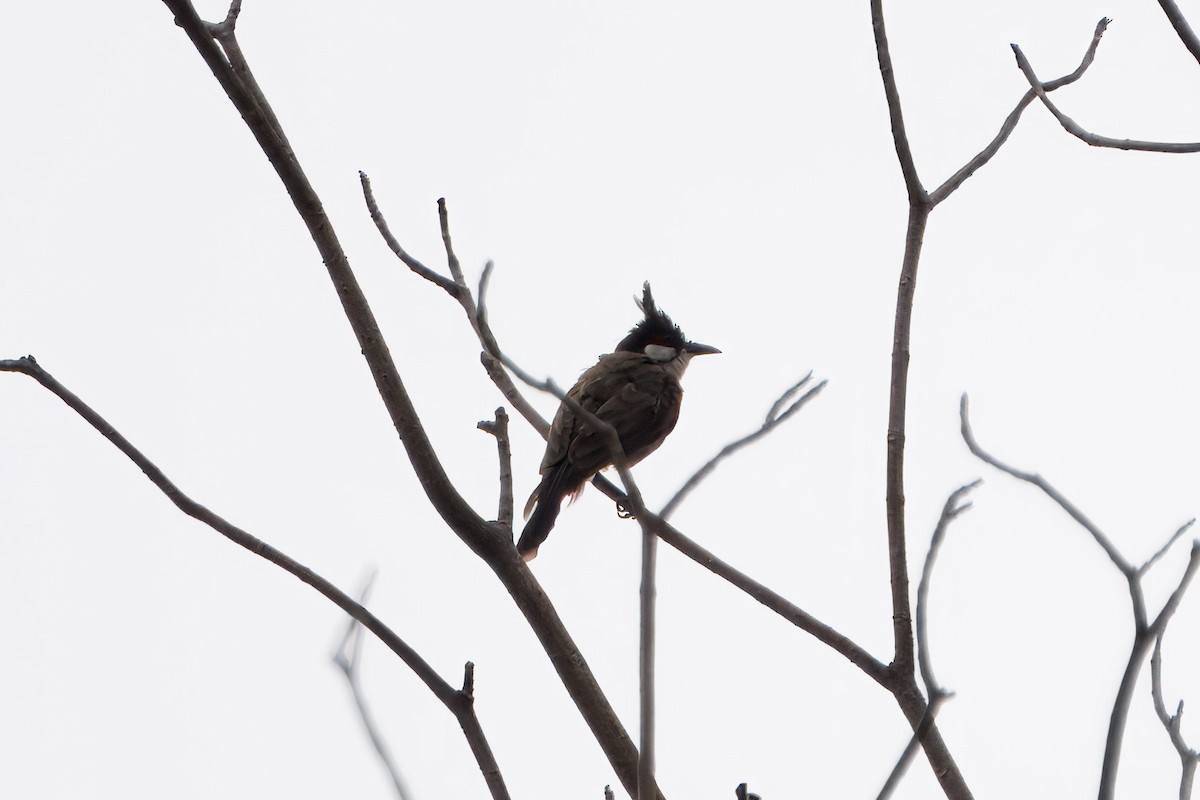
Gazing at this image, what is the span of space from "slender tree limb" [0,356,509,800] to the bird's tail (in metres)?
3.68

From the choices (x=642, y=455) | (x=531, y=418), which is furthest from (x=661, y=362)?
(x=531, y=418)

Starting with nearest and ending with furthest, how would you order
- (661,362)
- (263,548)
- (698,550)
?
(263,548), (698,550), (661,362)

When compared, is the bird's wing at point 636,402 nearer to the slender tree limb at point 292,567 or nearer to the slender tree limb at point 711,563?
the slender tree limb at point 711,563

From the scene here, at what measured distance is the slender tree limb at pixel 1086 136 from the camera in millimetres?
2430

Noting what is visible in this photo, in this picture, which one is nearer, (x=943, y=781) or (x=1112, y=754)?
(x=1112, y=754)

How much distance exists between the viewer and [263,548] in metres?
2.24

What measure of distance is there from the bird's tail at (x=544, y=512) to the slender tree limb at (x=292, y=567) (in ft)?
12.1

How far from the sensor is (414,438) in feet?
7.87

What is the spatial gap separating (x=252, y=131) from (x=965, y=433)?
131 centimetres

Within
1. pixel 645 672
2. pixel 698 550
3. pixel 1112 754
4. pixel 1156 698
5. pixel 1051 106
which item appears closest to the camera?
pixel 645 672

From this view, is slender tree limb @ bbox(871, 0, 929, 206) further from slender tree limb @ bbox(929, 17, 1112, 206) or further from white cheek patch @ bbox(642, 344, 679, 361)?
white cheek patch @ bbox(642, 344, 679, 361)

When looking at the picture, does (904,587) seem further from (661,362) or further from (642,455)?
(661,362)

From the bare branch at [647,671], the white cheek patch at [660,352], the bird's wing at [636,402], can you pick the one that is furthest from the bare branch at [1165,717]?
the white cheek patch at [660,352]

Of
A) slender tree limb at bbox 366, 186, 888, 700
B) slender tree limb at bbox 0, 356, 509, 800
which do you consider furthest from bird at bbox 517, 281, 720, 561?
slender tree limb at bbox 0, 356, 509, 800
